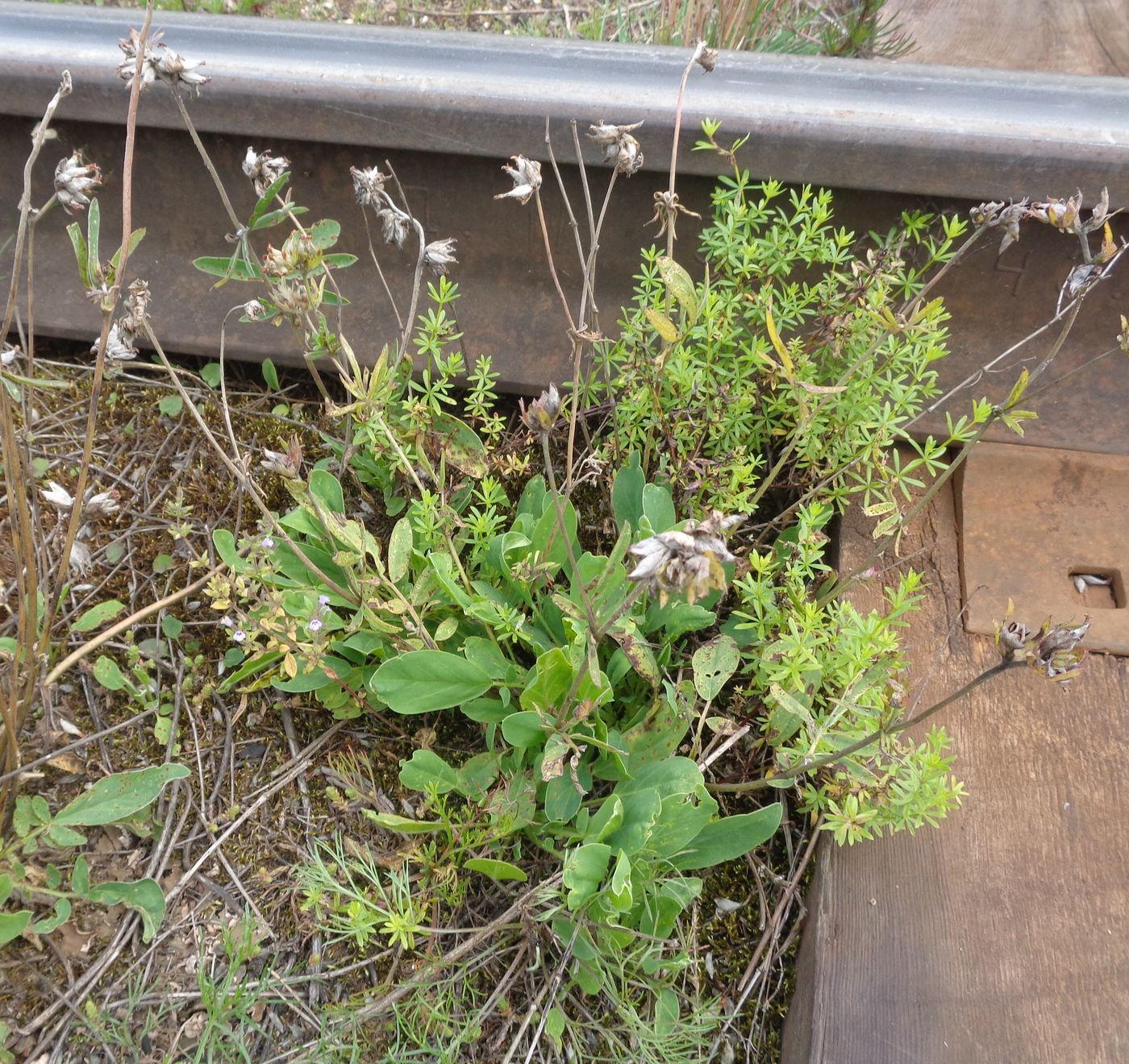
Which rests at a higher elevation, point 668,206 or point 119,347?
point 668,206

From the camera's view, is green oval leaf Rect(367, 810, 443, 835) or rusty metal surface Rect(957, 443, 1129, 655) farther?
rusty metal surface Rect(957, 443, 1129, 655)

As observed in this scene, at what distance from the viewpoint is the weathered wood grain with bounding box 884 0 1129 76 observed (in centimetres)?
304

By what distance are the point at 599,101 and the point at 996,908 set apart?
200cm

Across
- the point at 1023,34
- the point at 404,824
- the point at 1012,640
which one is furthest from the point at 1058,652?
the point at 1023,34

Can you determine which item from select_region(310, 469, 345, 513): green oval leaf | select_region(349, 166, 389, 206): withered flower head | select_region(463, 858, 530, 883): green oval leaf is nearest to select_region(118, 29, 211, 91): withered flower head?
select_region(349, 166, 389, 206): withered flower head

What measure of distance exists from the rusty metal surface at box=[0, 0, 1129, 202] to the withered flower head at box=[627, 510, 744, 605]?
1.35 metres

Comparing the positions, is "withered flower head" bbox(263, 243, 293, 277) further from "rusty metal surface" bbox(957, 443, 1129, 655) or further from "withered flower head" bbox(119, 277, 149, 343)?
"rusty metal surface" bbox(957, 443, 1129, 655)

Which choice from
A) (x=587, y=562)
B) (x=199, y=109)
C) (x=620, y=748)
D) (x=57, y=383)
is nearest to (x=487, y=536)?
(x=587, y=562)

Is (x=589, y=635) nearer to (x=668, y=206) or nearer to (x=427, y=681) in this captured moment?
(x=427, y=681)

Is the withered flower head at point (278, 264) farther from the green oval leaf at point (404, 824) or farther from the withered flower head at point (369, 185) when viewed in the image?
the green oval leaf at point (404, 824)

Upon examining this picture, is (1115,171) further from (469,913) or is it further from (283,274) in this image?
(469,913)

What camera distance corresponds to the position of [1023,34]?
316cm

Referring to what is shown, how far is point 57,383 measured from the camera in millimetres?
1387

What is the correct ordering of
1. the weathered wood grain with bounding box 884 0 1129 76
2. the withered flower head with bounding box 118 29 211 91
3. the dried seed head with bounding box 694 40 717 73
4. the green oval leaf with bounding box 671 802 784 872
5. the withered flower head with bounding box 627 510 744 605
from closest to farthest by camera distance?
the withered flower head with bounding box 627 510 744 605 → the withered flower head with bounding box 118 29 211 91 → the green oval leaf with bounding box 671 802 784 872 → the dried seed head with bounding box 694 40 717 73 → the weathered wood grain with bounding box 884 0 1129 76
